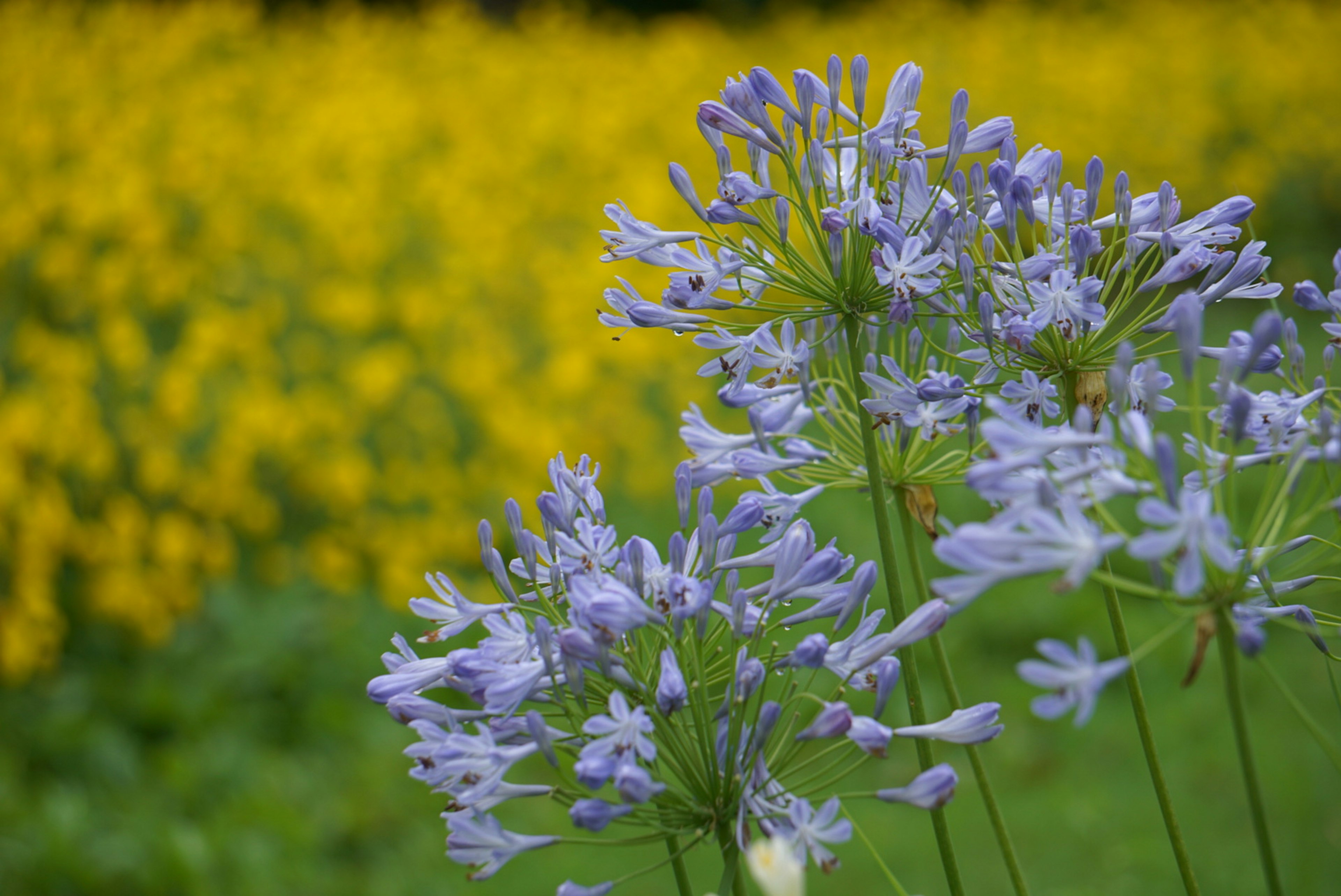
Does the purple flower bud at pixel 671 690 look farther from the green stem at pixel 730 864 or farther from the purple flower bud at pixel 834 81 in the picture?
the purple flower bud at pixel 834 81

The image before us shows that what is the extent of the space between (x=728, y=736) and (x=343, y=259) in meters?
5.60

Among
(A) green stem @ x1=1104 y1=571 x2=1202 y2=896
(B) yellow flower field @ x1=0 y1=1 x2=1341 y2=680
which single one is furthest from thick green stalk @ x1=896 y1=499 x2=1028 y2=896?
(B) yellow flower field @ x1=0 y1=1 x2=1341 y2=680

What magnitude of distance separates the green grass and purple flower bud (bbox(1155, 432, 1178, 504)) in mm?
2810

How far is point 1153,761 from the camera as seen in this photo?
90cm

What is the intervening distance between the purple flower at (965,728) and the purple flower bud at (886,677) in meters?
0.03

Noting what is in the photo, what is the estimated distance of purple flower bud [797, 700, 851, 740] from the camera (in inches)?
30.8

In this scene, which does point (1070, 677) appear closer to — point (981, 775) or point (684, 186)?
point (981, 775)

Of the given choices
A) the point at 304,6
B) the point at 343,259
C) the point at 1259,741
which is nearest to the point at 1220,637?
the point at 1259,741

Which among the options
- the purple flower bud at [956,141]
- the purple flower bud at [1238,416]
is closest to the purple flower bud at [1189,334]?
the purple flower bud at [1238,416]

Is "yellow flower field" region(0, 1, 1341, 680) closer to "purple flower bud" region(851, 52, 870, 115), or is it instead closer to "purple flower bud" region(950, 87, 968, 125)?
"purple flower bud" region(851, 52, 870, 115)

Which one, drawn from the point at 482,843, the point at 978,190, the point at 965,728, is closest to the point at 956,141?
the point at 978,190

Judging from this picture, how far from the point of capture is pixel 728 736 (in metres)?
A: 0.85

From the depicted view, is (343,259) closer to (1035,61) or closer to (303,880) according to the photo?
(303,880)

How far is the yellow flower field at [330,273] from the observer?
4707 mm
